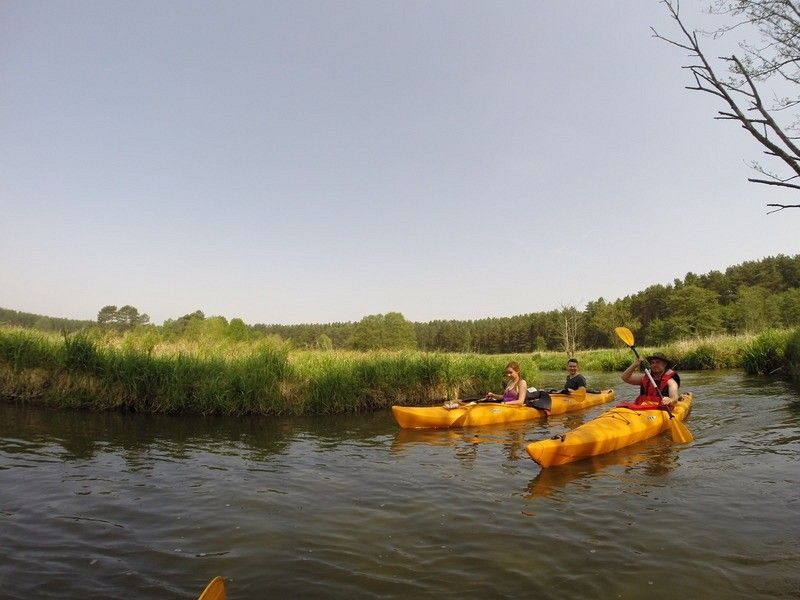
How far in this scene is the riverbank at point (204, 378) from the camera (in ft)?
33.7

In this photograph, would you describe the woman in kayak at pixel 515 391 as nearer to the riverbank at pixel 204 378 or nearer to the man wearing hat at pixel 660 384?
the man wearing hat at pixel 660 384

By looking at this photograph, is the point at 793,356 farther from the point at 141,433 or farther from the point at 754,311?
the point at 754,311

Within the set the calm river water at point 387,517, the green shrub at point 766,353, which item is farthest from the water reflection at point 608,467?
the green shrub at point 766,353

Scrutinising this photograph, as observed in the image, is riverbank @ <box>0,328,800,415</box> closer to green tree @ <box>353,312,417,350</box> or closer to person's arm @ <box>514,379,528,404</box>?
person's arm @ <box>514,379,528,404</box>

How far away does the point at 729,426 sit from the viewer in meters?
9.06

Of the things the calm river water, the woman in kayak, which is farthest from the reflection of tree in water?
the woman in kayak

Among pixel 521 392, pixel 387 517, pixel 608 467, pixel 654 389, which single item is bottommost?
pixel 608 467

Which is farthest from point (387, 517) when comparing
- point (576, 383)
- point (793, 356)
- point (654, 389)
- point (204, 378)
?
point (793, 356)

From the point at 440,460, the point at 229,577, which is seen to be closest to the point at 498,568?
the point at 229,577

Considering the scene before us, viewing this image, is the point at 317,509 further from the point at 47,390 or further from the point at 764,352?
the point at 764,352

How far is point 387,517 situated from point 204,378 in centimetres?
696

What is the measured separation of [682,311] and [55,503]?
5495cm

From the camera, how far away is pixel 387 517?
470 centimetres

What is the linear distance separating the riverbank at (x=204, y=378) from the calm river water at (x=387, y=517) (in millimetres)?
1940
